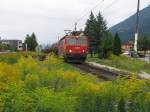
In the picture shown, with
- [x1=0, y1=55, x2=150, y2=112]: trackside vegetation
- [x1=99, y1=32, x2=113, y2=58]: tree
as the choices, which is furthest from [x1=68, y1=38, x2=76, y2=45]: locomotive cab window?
[x1=0, y1=55, x2=150, y2=112]: trackside vegetation

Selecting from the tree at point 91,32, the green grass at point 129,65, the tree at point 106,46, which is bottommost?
the green grass at point 129,65

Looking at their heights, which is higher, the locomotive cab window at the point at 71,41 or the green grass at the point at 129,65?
the locomotive cab window at the point at 71,41

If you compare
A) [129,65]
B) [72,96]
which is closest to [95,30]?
[129,65]

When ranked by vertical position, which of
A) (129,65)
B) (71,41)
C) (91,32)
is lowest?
(129,65)

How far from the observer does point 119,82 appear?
8.17 meters

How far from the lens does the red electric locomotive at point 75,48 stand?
52.6m

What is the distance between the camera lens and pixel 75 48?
52781mm

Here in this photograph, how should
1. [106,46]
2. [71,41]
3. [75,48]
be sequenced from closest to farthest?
[75,48] < [71,41] < [106,46]

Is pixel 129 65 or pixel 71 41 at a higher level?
pixel 71 41

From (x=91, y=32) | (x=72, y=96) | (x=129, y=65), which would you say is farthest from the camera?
(x=91, y=32)

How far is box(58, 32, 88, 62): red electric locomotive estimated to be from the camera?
173 ft

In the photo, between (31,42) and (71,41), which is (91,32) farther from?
(31,42)

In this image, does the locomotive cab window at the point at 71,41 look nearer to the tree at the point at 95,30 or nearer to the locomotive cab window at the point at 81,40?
the locomotive cab window at the point at 81,40

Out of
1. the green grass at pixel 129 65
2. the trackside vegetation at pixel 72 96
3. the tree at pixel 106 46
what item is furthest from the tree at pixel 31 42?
the trackside vegetation at pixel 72 96
